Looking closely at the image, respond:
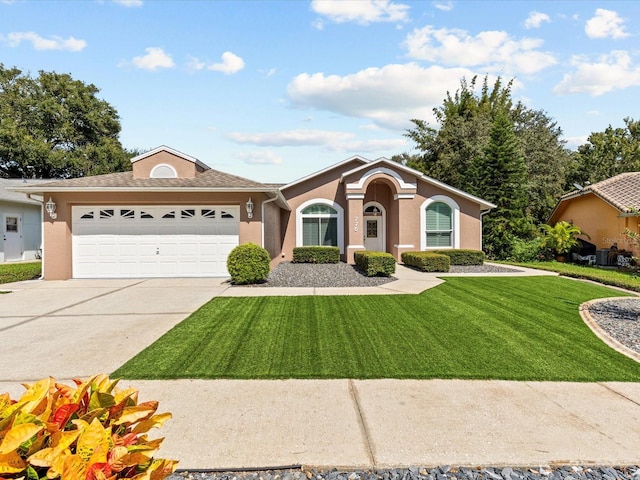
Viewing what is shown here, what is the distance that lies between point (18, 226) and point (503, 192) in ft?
88.3

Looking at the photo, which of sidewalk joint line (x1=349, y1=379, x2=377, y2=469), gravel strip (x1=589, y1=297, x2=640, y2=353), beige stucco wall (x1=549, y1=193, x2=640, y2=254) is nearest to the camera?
sidewalk joint line (x1=349, y1=379, x2=377, y2=469)

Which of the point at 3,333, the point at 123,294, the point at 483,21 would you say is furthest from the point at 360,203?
the point at 3,333

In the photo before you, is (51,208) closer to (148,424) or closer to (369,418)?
(369,418)

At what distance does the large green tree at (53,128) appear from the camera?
29.8m

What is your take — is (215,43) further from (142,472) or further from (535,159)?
(535,159)

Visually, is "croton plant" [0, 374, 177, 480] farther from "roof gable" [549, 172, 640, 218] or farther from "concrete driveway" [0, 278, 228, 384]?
"roof gable" [549, 172, 640, 218]

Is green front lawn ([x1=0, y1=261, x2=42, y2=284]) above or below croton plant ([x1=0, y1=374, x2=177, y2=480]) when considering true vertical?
below

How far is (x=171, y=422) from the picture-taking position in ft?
10.8

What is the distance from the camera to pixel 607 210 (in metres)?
17.4

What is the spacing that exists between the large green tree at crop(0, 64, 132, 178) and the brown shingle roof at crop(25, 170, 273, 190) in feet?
75.1

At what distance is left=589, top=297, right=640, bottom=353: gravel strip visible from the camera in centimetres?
589

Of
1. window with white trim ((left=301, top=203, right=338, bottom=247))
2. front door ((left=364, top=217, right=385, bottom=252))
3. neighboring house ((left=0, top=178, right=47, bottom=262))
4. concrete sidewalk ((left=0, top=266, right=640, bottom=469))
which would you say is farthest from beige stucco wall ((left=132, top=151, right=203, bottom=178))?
front door ((left=364, top=217, right=385, bottom=252))

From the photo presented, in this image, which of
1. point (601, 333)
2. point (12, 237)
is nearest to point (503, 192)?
point (601, 333)

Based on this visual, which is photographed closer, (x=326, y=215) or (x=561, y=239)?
(x=561, y=239)
